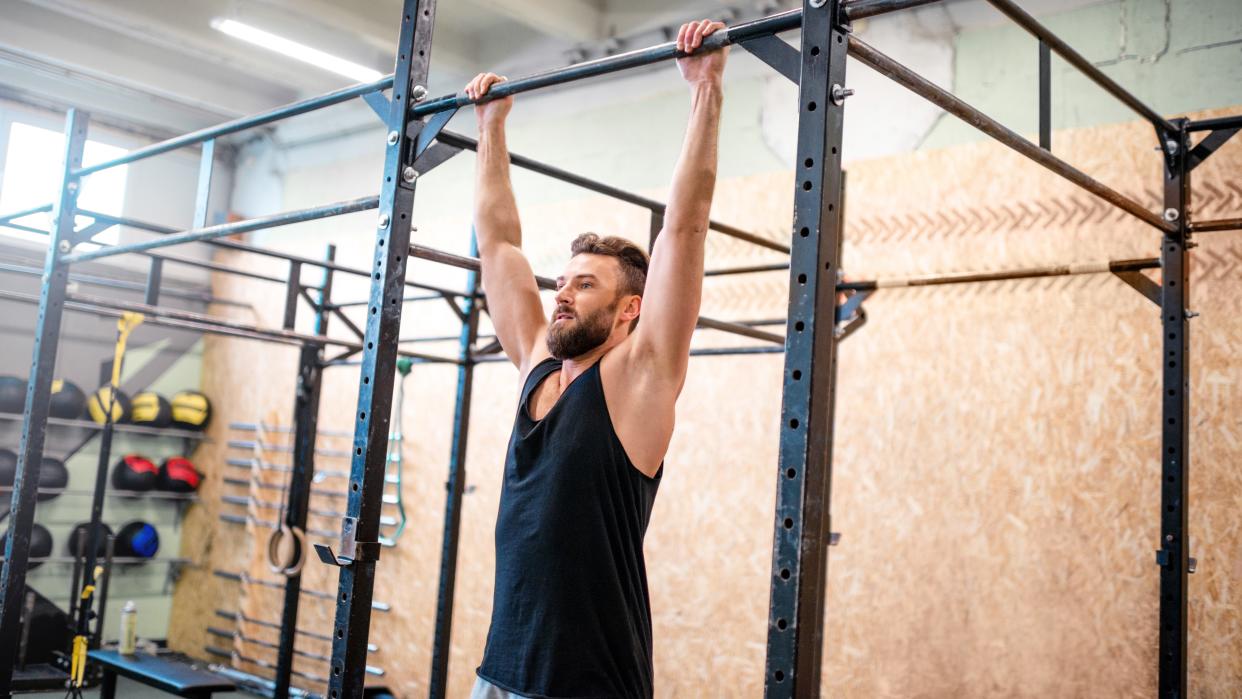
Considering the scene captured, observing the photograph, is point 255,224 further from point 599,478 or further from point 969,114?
point 969,114

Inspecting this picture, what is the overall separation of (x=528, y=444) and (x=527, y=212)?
4081mm

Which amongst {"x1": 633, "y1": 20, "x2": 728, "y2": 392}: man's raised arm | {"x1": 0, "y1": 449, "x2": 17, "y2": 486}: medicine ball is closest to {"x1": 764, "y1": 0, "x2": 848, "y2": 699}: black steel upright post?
{"x1": 633, "y1": 20, "x2": 728, "y2": 392}: man's raised arm

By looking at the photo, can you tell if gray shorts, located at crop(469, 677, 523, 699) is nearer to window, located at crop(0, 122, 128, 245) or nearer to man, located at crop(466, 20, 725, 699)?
man, located at crop(466, 20, 725, 699)

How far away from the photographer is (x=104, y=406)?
6.46 metres

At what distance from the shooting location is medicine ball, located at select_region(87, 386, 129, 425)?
21.4ft

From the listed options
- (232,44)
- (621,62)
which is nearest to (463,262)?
(621,62)

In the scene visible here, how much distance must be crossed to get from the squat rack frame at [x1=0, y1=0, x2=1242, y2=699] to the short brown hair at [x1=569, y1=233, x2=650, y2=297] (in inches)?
13.8

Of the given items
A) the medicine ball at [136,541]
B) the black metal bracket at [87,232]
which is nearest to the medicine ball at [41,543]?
the medicine ball at [136,541]

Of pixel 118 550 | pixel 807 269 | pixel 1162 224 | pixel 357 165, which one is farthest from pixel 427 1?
pixel 118 550

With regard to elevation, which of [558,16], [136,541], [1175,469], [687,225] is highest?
[558,16]

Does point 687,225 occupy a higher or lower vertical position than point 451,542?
higher

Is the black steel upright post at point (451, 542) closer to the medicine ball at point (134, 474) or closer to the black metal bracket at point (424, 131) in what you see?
the black metal bracket at point (424, 131)

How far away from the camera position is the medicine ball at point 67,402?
6.48 m

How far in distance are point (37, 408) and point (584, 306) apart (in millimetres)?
2331
